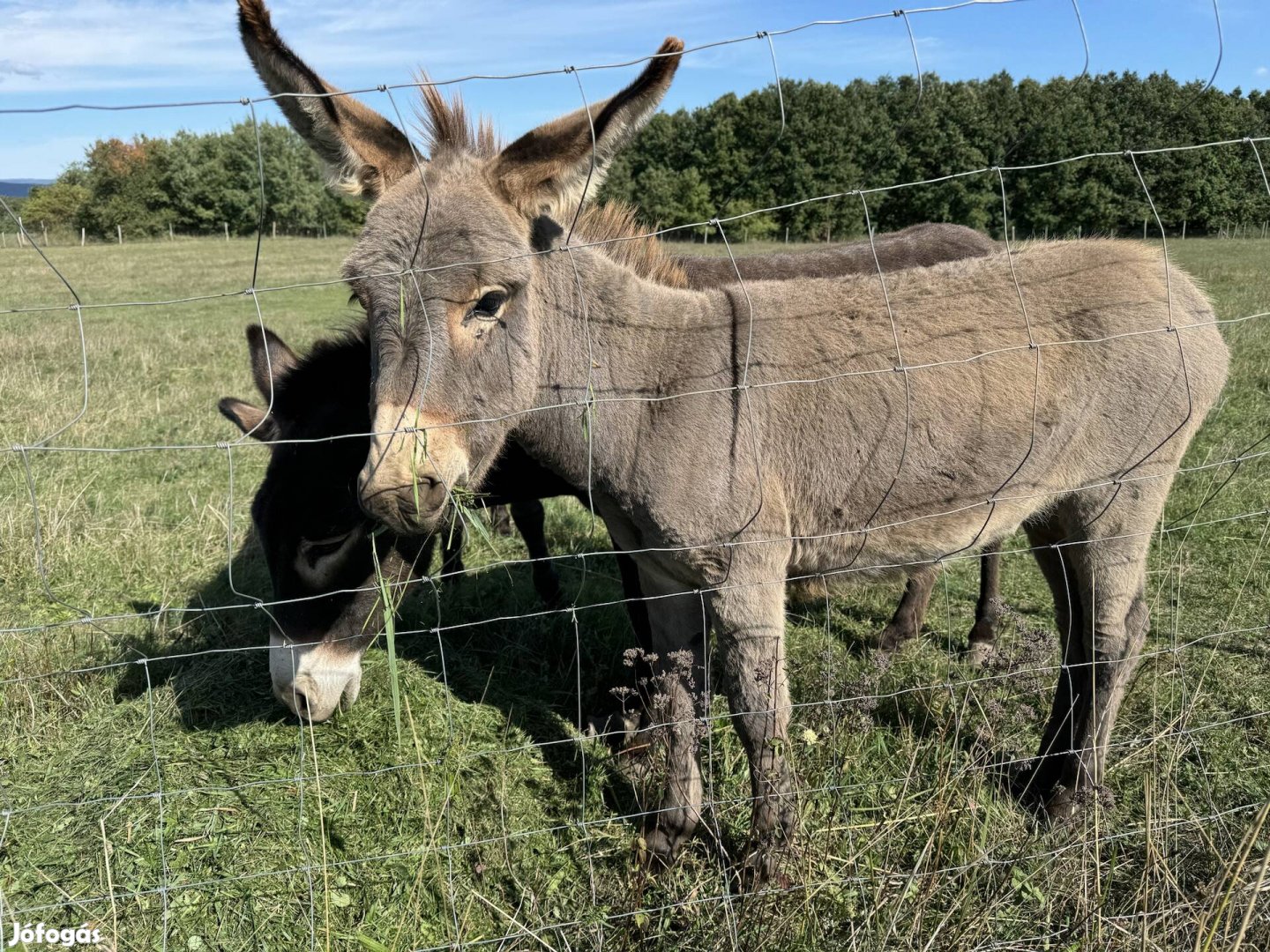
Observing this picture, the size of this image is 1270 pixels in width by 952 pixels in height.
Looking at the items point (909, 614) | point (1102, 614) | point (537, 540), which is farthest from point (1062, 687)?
point (537, 540)

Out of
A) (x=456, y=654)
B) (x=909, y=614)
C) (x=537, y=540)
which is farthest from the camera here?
(x=537, y=540)

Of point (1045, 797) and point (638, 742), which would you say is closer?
point (1045, 797)

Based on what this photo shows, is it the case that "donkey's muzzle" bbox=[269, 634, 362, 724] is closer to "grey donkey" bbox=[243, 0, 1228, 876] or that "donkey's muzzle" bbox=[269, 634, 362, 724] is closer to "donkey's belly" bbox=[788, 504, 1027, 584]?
"grey donkey" bbox=[243, 0, 1228, 876]

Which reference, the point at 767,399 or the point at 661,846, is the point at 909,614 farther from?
the point at 767,399

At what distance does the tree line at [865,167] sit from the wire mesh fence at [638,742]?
2.30 feet

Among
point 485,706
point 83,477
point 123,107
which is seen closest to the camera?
point 123,107

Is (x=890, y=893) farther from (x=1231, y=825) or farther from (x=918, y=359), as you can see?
(x=918, y=359)

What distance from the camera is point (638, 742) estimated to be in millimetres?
3783

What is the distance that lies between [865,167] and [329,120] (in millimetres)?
9613

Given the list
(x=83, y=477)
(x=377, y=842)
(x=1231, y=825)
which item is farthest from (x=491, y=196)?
(x=83, y=477)

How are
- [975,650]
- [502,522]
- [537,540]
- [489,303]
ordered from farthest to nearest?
[502,522] < [537,540] < [975,650] < [489,303]

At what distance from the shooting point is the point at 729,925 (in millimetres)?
2389

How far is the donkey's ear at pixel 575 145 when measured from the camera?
2.31 meters

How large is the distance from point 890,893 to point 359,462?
2577 mm
